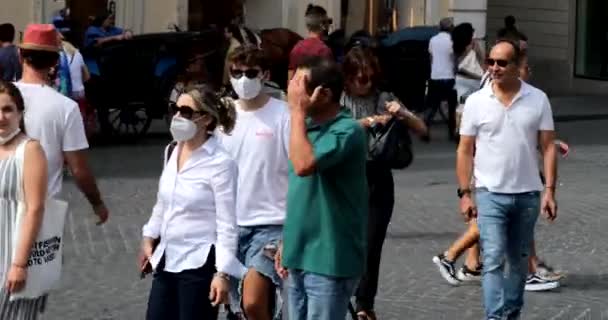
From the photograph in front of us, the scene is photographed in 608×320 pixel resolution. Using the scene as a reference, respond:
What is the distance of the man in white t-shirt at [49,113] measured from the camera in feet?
23.9

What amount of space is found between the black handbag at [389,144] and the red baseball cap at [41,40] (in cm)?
214

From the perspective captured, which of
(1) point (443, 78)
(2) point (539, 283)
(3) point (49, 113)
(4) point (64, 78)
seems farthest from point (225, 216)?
(1) point (443, 78)

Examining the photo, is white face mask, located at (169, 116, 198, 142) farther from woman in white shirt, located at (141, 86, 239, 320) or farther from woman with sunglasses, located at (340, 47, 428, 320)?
woman with sunglasses, located at (340, 47, 428, 320)

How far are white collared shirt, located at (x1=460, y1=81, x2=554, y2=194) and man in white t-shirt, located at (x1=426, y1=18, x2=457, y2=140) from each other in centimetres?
1325

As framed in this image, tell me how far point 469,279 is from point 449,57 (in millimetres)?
11717

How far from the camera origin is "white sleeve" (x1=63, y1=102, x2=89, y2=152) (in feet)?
24.0

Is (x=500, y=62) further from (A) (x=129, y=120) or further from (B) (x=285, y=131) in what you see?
(A) (x=129, y=120)

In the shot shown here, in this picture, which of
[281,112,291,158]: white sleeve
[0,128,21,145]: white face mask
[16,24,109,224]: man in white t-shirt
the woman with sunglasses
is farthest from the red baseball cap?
the woman with sunglasses

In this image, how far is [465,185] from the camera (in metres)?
8.87

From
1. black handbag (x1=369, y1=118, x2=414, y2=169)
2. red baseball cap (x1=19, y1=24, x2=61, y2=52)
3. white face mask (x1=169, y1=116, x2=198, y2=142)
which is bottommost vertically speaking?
black handbag (x1=369, y1=118, x2=414, y2=169)

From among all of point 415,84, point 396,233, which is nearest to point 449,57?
point 415,84

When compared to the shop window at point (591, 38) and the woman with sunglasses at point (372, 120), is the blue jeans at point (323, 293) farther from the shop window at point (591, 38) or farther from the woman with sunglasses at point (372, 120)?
the shop window at point (591, 38)

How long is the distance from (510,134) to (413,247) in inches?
141

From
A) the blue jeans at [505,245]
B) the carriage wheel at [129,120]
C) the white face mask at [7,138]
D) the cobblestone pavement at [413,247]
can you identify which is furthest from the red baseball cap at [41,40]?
the carriage wheel at [129,120]
